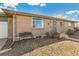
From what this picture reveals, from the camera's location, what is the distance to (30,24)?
8.55 metres

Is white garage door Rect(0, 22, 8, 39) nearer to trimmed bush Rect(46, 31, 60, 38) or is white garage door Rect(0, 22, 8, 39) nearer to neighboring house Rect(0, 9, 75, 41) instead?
neighboring house Rect(0, 9, 75, 41)

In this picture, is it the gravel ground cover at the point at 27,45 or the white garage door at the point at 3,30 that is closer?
the gravel ground cover at the point at 27,45

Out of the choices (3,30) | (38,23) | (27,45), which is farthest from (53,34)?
(3,30)

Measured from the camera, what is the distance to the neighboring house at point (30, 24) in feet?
25.7

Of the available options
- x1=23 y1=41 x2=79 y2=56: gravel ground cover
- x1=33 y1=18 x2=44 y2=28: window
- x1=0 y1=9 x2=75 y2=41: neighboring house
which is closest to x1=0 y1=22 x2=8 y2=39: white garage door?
x1=0 y1=9 x2=75 y2=41: neighboring house

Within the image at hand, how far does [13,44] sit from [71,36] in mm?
3105

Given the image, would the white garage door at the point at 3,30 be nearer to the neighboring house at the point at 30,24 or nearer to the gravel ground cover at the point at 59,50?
the neighboring house at the point at 30,24

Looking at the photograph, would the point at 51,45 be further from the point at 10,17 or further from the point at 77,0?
the point at 10,17

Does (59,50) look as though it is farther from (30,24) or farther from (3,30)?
(3,30)

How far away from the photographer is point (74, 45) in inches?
288

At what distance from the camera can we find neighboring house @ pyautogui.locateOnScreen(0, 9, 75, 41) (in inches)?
308

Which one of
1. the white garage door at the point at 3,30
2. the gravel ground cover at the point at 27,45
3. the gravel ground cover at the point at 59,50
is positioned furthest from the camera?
the white garage door at the point at 3,30

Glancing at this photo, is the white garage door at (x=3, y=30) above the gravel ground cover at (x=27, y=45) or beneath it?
above

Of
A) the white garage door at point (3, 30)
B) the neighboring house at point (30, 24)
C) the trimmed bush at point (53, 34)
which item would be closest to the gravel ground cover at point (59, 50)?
the trimmed bush at point (53, 34)
